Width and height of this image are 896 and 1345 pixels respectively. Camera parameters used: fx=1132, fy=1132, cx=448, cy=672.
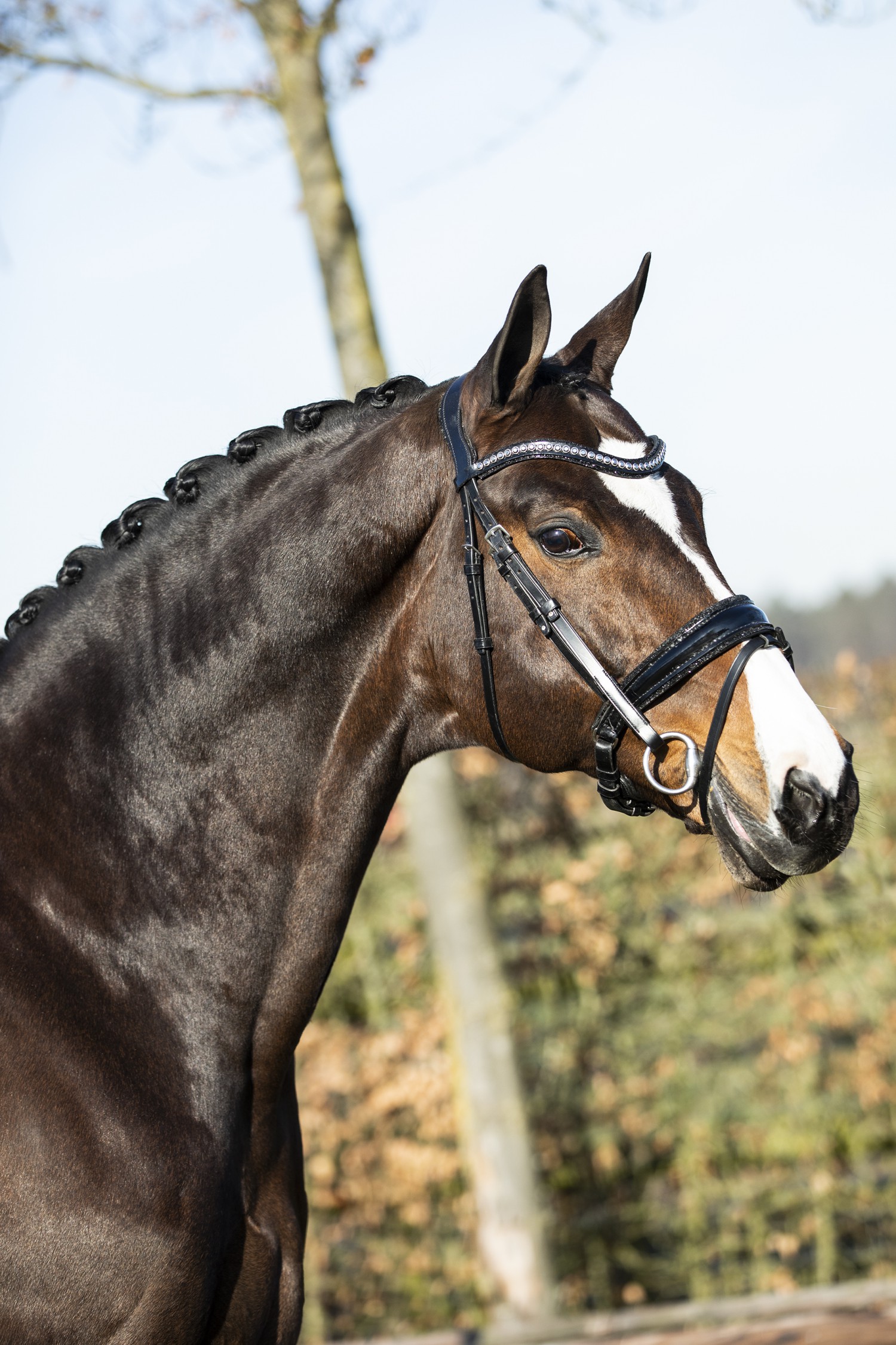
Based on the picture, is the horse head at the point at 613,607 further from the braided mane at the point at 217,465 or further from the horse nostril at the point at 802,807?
the braided mane at the point at 217,465

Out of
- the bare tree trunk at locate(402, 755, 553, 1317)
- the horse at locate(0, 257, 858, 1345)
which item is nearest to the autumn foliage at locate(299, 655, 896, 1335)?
the bare tree trunk at locate(402, 755, 553, 1317)

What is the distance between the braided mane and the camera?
2811mm

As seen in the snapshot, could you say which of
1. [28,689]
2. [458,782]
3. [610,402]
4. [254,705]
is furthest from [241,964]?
[458,782]

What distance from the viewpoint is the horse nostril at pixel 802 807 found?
7.19 ft

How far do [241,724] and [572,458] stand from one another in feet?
3.18

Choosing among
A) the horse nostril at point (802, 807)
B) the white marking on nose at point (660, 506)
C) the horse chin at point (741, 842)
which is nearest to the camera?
the horse nostril at point (802, 807)

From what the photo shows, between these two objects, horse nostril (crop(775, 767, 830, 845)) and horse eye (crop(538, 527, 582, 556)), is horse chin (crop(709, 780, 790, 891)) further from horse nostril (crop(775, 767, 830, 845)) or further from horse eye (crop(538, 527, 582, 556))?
horse eye (crop(538, 527, 582, 556))

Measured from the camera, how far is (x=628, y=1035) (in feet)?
25.3

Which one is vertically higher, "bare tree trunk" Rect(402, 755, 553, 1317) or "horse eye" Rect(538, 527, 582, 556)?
"horse eye" Rect(538, 527, 582, 556)

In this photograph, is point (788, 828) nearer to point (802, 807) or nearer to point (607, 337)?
point (802, 807)

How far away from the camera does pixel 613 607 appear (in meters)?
2.48

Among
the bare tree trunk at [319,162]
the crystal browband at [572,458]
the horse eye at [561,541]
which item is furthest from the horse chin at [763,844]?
the bare tree trunk at [319,162]

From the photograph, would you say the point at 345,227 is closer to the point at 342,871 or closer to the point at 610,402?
the point at 610,402

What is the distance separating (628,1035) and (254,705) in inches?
232
